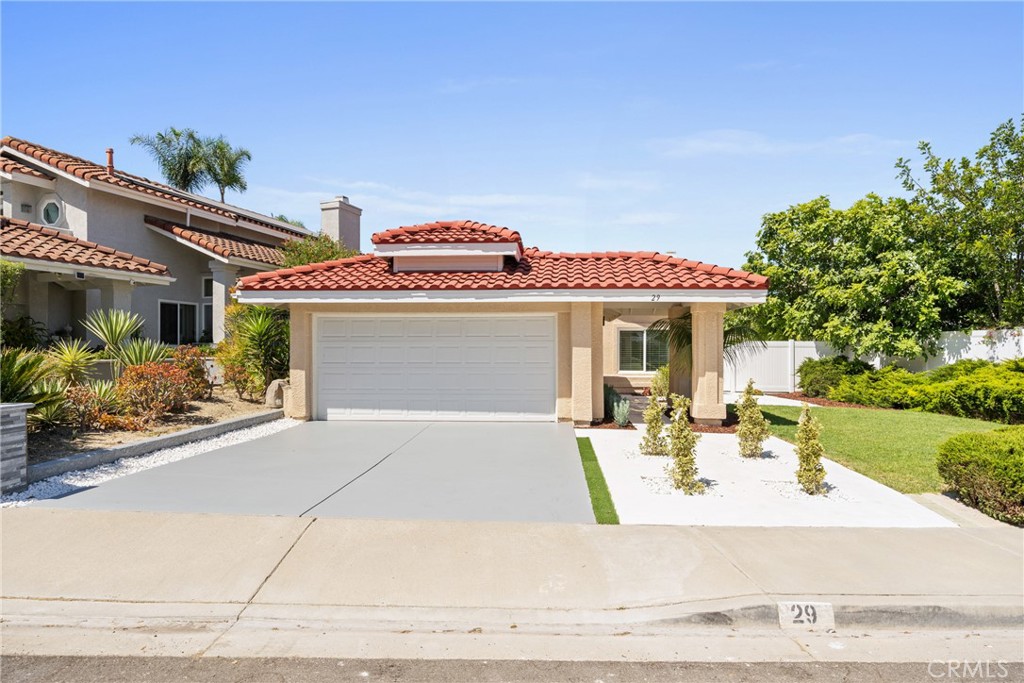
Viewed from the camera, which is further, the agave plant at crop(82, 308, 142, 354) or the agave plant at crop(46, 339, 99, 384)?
the agave plant at crop(82, 308, 142, 354)

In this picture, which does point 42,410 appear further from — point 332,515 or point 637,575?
point 637,575

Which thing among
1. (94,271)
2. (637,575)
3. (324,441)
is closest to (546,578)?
(637,575)

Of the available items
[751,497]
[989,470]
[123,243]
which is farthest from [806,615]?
[123,243]

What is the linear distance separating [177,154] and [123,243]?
70.7 ft

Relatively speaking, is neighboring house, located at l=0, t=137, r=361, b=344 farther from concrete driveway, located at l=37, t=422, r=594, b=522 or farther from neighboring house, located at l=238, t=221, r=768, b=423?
concrete driveway, located at l=37, t=422, r=594, b=522

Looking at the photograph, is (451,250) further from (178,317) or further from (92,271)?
(178,317)

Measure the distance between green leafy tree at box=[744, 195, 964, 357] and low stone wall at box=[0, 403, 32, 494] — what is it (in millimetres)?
21559

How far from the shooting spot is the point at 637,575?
16.3 ft

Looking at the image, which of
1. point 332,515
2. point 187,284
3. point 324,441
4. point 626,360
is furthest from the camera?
point 626,360

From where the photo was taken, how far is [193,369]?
1280 centimetres

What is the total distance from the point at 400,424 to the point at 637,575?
8559 millimetres

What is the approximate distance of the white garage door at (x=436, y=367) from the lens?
12945 millimetres

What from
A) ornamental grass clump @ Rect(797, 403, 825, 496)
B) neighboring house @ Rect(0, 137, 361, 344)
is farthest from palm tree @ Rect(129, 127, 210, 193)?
ornamental grass clump @ Rect(797, 403, 825, 496)

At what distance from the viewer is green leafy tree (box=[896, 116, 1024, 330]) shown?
59.3 ft
